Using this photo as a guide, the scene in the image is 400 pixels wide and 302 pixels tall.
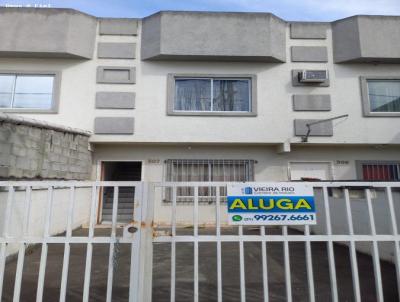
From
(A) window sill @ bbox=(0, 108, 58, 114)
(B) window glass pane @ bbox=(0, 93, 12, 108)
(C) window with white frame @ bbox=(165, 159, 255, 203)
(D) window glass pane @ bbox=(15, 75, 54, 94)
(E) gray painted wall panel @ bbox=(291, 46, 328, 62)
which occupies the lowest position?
(C) window with white frame @ bbox=(165, 159, 255, 203)

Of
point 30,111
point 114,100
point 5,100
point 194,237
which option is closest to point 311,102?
point 114,100

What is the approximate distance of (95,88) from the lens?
29.4ft

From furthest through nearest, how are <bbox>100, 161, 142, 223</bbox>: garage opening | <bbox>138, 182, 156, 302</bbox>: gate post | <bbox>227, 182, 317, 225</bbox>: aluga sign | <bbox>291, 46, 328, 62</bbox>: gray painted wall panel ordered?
<bbox>100, 161, 142, 223</bbox>: garage opening < <bbox>291, 46, 328, 62</bbox>: gray painted wall panel < <bbox>227, 182, 317, 225</bbox>: aluga sign < <bbox>138, 182, 156, 302</bbox>: gate post

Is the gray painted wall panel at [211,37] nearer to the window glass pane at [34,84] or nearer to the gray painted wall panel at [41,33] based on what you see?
the gray painted wall panel at [41,33]

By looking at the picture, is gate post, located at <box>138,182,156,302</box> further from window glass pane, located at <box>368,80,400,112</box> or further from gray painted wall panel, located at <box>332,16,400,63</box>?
window glass pane, located at <box>368,80,400,112</box>

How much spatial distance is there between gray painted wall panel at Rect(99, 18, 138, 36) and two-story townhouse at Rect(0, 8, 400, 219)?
0.04 meters

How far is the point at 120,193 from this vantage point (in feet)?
34.6

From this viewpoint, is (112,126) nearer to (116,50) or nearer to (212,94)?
(116,50)

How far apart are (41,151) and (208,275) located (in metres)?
4.88

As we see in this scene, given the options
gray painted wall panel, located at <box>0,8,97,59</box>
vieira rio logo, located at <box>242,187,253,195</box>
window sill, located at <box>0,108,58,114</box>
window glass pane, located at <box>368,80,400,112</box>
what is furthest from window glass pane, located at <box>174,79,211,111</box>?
vieira rio logo, located at <box>242,187,253,195</box>

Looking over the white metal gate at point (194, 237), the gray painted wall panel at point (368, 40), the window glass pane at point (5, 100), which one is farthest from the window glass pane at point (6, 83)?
the gray painted wall panel at point (368, 40)

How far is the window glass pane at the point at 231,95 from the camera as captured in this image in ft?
30.2

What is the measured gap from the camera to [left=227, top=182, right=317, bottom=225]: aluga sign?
2887 mm

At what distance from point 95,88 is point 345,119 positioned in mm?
8447
